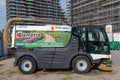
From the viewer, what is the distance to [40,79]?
36.9ft

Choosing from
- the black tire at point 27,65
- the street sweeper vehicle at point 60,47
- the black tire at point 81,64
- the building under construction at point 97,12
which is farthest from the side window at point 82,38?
the building under construction at point 97,12

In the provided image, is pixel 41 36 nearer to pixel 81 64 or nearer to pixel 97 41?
pixel 81 64

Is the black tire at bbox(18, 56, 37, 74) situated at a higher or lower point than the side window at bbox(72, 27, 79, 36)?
lower

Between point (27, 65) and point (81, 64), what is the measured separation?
281 cm

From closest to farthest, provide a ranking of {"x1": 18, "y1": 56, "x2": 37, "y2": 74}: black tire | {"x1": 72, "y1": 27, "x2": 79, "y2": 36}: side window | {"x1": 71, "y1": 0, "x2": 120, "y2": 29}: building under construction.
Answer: {"x1": 72, "y1": 27, "x2": 79, "y2": 36}: side window
{"x1": 18, "y1": 56, "x2": 37, "y2": 74}: black tire
{"x1": 71, "y1": 0, "x2": 120, "y2": 29}: building under construction

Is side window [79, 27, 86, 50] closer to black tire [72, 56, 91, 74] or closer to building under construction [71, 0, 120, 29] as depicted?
black tire [72, 56, 91, 74]

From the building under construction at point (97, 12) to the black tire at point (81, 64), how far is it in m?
88.9

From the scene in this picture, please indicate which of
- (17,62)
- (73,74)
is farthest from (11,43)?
(73,74)

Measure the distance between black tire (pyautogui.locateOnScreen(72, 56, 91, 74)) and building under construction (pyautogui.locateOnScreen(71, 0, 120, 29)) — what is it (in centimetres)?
8887

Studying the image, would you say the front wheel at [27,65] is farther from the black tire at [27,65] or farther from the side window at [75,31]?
the side window at [75,31]

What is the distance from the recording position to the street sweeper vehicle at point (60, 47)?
40.8 feet

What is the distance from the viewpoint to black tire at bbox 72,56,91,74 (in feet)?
40.6

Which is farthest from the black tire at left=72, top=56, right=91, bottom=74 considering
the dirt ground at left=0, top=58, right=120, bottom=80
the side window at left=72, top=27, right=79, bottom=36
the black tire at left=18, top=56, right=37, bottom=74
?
the black tire at left=18, top=56, right=37, bottom=74

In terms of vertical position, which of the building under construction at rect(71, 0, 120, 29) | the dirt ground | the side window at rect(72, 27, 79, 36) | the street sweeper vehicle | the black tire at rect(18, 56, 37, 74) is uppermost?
the building under construction at rect(71, 0, 120, 29)
